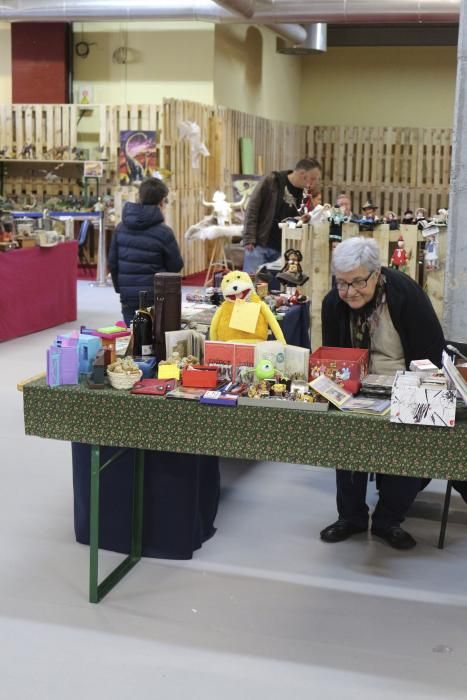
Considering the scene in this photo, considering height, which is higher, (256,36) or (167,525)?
(256,36)

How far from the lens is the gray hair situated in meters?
3.85

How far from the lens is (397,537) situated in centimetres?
427

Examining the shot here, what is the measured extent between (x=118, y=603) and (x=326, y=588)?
0.84m

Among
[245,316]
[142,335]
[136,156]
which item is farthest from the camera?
[136,156]

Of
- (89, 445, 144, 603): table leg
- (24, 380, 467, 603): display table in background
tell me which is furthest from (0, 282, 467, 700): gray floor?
(24, 380, 467, 603): display table in background

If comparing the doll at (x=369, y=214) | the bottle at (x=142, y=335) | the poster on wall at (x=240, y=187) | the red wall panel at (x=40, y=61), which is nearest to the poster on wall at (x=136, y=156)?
the poster on wall at (x=240, y=187)

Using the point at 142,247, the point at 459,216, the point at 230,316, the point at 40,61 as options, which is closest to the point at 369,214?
the point at 142,247

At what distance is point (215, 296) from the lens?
569 cm

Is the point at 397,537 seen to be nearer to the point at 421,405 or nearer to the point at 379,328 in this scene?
the point at 379,328

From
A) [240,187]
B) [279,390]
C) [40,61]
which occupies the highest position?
[40,61]

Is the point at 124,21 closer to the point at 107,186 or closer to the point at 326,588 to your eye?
the point at 107,186

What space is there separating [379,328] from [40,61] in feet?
37.4

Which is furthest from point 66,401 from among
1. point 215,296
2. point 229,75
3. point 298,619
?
point 229,75

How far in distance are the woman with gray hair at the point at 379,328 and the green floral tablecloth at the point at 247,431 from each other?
733mm
